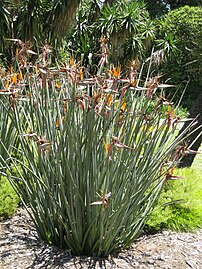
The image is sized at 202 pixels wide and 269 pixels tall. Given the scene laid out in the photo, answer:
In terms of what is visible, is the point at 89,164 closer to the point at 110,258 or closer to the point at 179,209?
the point at 110,258

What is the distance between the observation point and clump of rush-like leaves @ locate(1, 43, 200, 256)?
2736mm

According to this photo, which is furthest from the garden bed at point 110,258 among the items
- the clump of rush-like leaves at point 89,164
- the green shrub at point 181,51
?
the green shrub at point 181,51

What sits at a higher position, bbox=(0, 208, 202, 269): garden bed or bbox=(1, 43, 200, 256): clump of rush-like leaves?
bbox=(1, 43, 200, 256): clump of rush-like leaves

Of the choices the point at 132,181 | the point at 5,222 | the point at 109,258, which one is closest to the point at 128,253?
the point at 109,258

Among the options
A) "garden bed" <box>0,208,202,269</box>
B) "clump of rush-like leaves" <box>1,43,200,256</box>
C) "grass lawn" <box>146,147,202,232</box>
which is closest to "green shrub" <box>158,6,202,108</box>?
"grass lawn" <box>146,147,202,232</box>

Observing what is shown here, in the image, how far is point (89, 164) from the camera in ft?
9.21

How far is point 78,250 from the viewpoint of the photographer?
9.68ft

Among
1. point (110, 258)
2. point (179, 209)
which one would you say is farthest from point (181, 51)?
point (110, 258)

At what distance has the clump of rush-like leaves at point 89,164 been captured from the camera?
2.74 meters

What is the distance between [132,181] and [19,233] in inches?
41.5

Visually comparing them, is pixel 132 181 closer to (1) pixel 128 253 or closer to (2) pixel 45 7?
(1) pixel 128 253

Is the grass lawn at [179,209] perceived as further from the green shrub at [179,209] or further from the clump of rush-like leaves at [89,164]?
the clump of rush-like leaves at [89,164]

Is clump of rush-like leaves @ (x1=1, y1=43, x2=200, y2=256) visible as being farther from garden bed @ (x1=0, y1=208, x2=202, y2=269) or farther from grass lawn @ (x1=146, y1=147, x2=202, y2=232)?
grass lawn @ (x1=146, y1=147, x2=202, y2=232)

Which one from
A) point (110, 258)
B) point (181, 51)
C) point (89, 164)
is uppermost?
point (89, 164)
